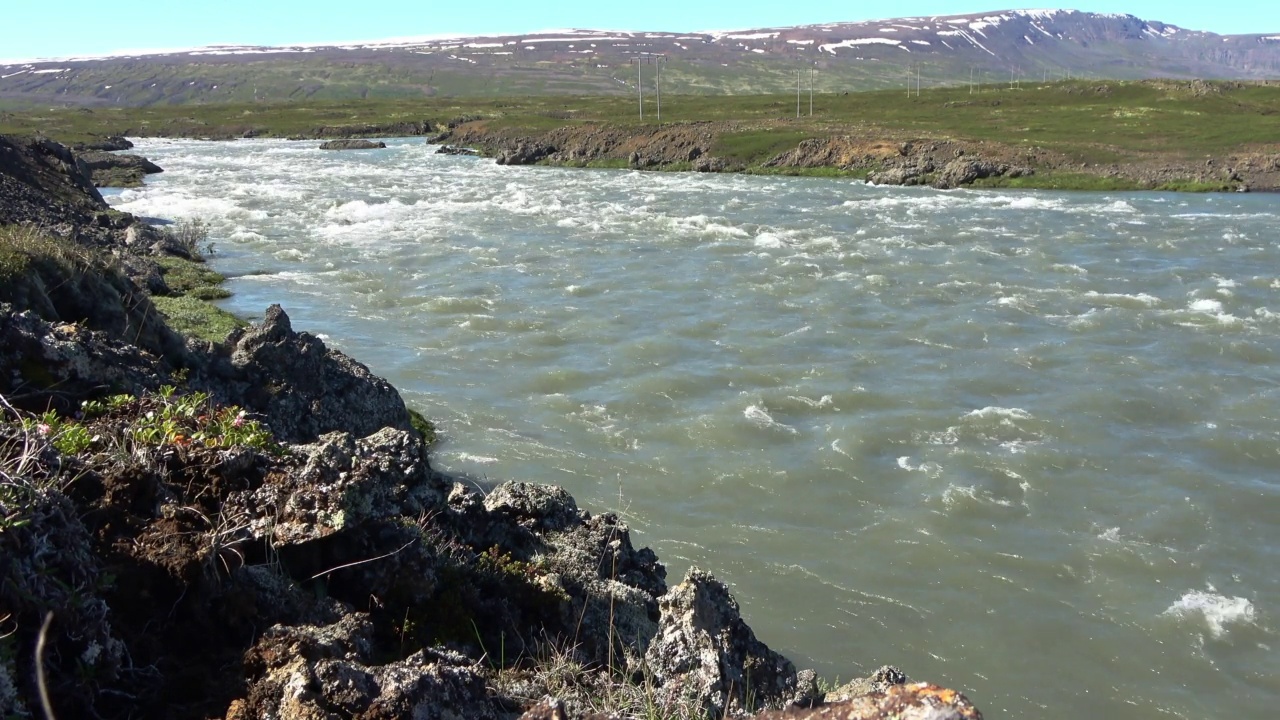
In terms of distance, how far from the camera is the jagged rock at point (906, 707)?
3219mm

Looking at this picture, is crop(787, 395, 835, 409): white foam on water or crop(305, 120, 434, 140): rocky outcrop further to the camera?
crop(305, 120, 434, 140): rocky outcrop

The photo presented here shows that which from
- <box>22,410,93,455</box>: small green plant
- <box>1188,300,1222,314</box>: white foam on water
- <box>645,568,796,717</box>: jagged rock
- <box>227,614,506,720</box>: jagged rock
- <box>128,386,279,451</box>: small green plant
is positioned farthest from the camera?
<box>1188,300,1222,314</box>: white foam on water

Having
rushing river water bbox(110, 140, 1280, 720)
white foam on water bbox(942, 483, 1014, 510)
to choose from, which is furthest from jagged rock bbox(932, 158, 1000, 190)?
white foam on water bbox(942, 483, 1014, 510)

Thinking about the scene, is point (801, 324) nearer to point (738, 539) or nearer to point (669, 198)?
point (738, 539)

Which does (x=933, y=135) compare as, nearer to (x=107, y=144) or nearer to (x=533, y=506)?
(x=533, y=506)

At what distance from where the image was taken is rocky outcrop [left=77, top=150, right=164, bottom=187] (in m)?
53.6

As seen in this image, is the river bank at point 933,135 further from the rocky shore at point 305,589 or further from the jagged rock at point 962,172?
the rocky shore at point 305,589

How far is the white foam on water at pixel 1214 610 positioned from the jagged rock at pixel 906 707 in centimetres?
824

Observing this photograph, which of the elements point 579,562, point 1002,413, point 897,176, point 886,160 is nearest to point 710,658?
point 579,562

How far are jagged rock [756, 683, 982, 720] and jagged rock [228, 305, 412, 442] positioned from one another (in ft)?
26.0

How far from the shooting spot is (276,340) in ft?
37.0

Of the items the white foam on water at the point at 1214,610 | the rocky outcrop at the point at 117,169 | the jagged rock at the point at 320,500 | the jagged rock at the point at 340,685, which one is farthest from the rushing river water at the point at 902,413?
the rocky outcrop at the point at 117,169

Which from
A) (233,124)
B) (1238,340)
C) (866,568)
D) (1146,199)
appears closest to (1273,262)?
(1238,340)

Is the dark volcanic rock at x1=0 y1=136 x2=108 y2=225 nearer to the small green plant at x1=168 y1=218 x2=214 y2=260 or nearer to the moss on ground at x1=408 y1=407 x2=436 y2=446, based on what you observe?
the small green plant at x1=168 y1=218 x2=214 y2=260
